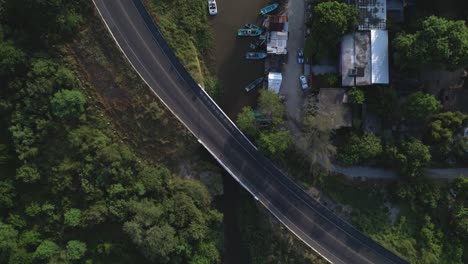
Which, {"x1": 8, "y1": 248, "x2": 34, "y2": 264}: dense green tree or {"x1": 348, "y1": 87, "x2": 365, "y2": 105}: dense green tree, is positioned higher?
{"x1": 348, "y1": 87, "x2": 365, "y2": 105}: dense green tree

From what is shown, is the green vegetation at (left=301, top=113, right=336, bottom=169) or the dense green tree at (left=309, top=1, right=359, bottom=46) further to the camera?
the green vegetation at (left=301, top=113, right=336, bottom=169)

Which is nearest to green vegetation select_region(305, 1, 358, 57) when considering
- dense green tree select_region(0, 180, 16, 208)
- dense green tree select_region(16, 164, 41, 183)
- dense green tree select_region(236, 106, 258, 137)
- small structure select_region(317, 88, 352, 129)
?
small structure select_region(317, 88, 352, 129)

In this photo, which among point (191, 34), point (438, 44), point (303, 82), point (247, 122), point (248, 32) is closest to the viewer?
point (438, 44)

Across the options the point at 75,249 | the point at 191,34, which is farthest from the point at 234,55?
the point at 75,249

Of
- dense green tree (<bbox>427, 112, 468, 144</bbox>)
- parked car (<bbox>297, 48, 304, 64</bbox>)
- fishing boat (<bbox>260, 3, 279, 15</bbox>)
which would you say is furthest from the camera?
fishing boat (<bbox>260, 3, 279, 15</bbox>)

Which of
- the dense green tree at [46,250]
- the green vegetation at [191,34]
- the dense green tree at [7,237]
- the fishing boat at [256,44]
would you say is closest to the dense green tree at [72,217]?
the dense green tree at [46,250]

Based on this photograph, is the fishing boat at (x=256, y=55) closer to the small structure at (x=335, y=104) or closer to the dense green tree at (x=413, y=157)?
the small structure at (x=335, y=104)

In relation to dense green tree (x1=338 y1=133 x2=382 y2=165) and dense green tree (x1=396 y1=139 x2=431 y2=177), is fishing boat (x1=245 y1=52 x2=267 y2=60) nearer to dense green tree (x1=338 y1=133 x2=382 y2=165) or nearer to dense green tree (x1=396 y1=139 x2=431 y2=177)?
dense green tree (x1=338 y1=133 x2=382 y2=165)

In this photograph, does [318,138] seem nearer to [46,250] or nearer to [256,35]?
[256,35]
